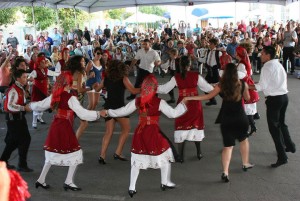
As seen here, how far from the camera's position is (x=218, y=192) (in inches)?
195

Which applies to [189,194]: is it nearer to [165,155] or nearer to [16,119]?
[165,155]

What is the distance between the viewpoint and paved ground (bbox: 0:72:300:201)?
488 centimetres

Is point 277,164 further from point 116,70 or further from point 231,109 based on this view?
point 116,70

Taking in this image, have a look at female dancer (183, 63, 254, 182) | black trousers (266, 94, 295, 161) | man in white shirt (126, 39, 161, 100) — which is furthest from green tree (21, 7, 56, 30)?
female dancer (183, 63, 254, 182)

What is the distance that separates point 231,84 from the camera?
504 centimetres

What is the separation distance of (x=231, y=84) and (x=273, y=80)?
1008mm

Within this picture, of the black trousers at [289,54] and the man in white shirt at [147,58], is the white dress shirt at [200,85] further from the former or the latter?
the black trousers at [289,54]

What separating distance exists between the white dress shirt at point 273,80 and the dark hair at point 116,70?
2002 millimetres

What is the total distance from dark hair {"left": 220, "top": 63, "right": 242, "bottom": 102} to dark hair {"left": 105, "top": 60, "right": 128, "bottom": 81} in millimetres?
1506

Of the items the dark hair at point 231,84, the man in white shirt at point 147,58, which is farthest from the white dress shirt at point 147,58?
the dark hair at point 231,84

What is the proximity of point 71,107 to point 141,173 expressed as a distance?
1586mm

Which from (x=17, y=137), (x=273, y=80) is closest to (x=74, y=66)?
(x=17, y=137)

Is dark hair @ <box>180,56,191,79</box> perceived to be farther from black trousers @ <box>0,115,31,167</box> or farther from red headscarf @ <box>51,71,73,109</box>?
black trousers @ <box>0,115,31,167</box>

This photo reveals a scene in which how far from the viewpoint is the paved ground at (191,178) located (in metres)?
4.88
